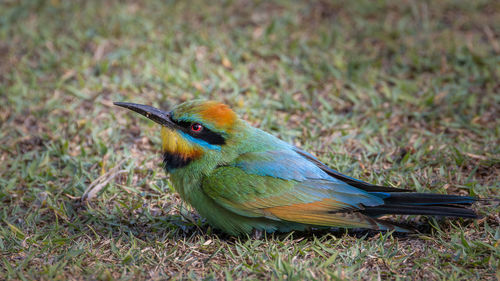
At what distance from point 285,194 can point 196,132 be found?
0.82 metres

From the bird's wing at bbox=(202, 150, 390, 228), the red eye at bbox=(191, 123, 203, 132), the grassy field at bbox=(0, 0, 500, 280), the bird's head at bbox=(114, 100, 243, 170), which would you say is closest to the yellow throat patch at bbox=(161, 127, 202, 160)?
the bird's head at bbox=(114, 100, 243, 170)

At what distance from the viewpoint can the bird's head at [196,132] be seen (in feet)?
13.1

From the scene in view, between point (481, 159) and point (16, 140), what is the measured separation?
14.2 feet

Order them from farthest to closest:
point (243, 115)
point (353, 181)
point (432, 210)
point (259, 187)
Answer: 1. point (243, 115)
2. point (353, 181)
3. point (259, 187)
4. point (432, 210)

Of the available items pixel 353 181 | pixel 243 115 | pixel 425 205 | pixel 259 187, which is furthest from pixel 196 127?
pixel 425 205

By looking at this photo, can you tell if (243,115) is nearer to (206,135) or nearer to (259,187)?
(206,135)

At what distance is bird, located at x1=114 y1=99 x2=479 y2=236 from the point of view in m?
3.76

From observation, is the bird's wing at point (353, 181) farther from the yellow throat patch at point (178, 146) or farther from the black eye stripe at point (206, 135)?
the yellow throat patch at point (178, 146)

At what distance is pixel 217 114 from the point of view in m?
4.03

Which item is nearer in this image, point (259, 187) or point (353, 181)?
point (259, 187)

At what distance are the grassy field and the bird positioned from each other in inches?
7.2

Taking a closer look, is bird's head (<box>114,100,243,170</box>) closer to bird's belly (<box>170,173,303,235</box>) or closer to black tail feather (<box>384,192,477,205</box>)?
bird's belly (<box>170,173,303,235</box>)

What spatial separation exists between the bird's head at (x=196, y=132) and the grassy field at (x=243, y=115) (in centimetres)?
59

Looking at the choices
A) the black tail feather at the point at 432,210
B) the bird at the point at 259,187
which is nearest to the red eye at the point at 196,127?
the bird at the point at 259,187
